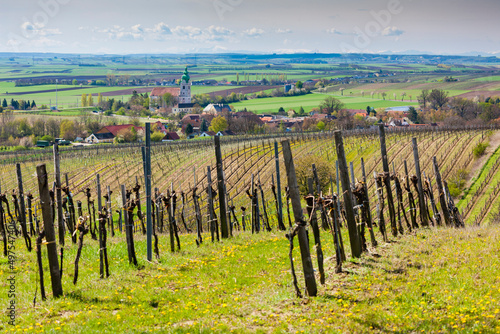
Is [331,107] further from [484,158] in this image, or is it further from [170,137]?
[484,158]

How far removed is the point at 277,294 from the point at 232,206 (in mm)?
12885

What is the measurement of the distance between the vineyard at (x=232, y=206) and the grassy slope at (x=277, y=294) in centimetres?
11

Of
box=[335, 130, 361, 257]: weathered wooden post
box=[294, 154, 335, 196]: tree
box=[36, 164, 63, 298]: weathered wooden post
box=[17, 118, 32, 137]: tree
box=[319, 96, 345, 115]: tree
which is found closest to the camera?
box=[36, 164, 63, 298]: weathered wooden post

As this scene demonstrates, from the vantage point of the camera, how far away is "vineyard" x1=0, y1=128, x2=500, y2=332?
12016mm

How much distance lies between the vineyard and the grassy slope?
0.11m

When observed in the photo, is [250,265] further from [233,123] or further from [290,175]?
[233,123]

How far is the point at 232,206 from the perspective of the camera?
2331 centimetres

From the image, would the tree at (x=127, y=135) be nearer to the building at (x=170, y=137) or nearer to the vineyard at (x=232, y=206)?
the building at (x=170, y=137)

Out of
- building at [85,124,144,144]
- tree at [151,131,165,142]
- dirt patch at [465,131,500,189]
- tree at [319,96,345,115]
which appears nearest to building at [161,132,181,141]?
tree at [151,131,165,142]

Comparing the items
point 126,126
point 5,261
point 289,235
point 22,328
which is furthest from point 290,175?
point 126,126

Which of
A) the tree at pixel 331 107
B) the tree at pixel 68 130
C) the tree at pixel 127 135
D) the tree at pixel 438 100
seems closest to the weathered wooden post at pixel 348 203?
the tree at pixel 127 135

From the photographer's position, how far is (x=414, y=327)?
27.3 feet

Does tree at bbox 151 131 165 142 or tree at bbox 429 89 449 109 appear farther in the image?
tree at bbox 429 89 449 109

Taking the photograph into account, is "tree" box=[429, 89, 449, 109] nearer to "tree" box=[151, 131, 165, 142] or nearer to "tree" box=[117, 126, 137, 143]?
"tree" box=[151, 131, 165, 142]
